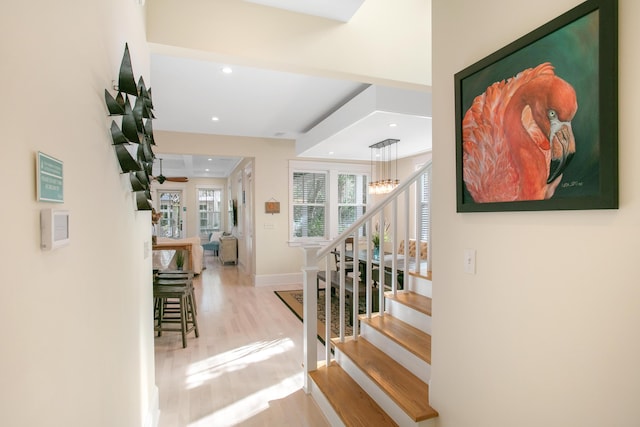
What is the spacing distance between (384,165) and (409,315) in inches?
200

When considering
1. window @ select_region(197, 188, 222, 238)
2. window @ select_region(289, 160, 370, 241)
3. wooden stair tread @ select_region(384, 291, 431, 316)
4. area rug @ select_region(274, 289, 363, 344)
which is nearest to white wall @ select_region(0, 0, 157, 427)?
wooden stair tread @ select_region(384, 291, 431, 316)

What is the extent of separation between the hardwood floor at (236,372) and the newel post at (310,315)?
9.2 inches

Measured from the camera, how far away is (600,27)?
101 centimetres

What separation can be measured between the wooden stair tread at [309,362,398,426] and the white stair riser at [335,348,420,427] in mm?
27

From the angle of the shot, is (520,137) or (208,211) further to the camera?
(208,211)

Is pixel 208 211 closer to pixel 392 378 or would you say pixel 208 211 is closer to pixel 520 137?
pixel 392 378

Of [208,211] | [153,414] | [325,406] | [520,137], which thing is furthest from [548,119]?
[208,211]

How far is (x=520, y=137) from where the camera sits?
1.25 m

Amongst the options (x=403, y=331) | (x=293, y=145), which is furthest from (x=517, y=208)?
(x=293, y=145)

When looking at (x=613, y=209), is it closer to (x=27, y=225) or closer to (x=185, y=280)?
(x=27, y=225)

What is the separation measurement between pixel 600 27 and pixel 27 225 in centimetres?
162
